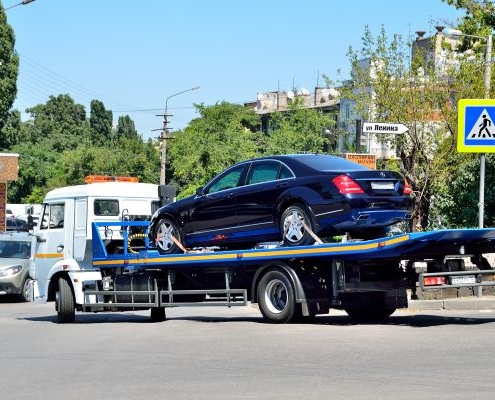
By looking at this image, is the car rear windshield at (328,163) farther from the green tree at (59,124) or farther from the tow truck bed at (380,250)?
the green tree at (59,124)

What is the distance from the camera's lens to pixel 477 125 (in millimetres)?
19344

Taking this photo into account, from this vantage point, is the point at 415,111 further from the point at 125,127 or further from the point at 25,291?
the point at 125,127

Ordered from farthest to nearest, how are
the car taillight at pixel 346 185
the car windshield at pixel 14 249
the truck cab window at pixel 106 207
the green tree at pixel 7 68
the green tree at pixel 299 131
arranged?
1. the green tree at pixel 299 131
2. the green tree at pixel 7 68
3. the car windshield at pixel 14 249
4. the truck cab window at pixel 106 207
5. the car taillight at pixel 346 185

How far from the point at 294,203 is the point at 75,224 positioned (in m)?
6.30

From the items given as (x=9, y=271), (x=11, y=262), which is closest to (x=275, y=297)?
(x=9, y=271)

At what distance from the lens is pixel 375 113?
113 ft

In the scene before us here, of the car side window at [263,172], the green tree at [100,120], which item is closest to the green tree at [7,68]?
the green tree at [100,120]

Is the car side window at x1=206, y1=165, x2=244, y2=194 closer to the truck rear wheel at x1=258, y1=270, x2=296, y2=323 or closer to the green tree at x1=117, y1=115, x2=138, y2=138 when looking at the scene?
the truck rear wheel at x1=258, y1=270, x2=296, y2=323

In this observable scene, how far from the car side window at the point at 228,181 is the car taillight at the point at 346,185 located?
2101mm

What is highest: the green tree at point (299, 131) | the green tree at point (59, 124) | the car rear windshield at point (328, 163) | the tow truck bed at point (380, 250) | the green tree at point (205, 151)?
the green tree at point (59, 124)

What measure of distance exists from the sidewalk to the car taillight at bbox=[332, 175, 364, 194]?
4.86m

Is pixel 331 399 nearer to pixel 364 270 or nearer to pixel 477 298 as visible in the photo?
pixel 364 270

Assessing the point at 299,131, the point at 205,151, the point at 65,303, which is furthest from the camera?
the point at 299,131

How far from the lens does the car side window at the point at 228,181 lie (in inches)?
655
